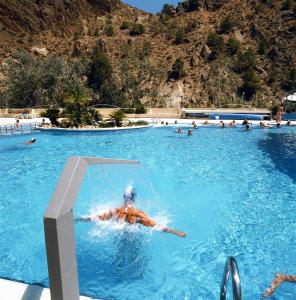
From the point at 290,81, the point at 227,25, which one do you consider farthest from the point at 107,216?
the point at 227,25

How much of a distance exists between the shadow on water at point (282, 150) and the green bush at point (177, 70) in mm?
37278

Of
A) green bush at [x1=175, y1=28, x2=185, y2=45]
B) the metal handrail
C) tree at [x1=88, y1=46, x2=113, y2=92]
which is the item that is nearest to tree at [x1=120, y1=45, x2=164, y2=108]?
tree at [x1=88, y1=46, x2=113, y2=92]

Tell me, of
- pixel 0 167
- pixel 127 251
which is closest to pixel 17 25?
pixel 0 167

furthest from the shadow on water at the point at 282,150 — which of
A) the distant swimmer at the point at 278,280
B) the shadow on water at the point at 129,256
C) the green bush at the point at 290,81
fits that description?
the green bush at the point at 290,81

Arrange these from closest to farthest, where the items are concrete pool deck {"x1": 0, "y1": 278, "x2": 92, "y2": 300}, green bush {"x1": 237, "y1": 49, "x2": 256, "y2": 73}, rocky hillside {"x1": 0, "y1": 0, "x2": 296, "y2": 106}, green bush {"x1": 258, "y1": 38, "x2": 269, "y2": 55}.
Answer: concrete pool deck {"x1": 0, "y1": 278, "x2": 92, "y2": 300} → rocky hillside {"x1": 0, "y1": 0, "x2": 296, "y2": 106} → green bush {"x1": 237, "y1": 49, "x2": 256, "y2": 73} → green bush {"x1": 258, "y1": 38, "x2": 269, "y2": 55}

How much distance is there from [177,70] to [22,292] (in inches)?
2231

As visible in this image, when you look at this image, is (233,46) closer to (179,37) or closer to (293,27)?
(179,37)

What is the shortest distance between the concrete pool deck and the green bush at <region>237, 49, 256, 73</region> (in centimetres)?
5824

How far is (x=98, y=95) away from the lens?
51.5 metres

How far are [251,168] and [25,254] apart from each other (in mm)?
9854

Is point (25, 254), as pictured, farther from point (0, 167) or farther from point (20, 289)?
point (0, 167)

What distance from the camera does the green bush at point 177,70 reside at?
2279 inches

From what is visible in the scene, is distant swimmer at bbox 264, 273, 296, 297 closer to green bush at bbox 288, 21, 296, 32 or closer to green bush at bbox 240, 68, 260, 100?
green bush at bbox 240, 68, 260, 100

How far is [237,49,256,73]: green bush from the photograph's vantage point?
57.2 m
